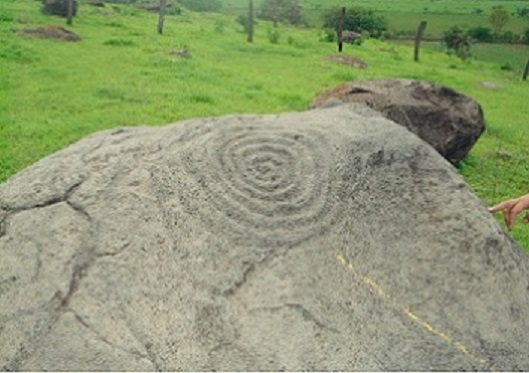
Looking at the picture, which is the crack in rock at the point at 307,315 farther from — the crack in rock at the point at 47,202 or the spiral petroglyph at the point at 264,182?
the crack in rock at the point at 47,202

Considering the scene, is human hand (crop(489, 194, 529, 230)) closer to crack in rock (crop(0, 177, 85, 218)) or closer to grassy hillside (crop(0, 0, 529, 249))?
crack in rock (crop(0, 177, 85, 218))

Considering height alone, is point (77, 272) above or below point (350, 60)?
above

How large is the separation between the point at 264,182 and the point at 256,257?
501mm

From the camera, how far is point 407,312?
3.88 metres

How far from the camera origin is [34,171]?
4391 mm

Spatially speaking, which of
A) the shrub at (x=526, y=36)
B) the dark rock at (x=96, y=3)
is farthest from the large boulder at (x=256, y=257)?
the shrub at (x=526, y=36)

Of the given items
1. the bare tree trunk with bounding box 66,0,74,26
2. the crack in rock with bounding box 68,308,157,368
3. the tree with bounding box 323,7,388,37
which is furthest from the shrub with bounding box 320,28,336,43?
the crack in rock with bounding box 68,308,157,368

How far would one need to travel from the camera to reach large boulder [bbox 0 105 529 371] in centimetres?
351

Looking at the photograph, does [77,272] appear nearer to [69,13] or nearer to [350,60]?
[350,60]

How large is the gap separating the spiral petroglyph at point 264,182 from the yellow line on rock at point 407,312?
0.25 m

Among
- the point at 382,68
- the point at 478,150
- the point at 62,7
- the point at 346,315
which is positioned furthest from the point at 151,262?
the point at 62,7

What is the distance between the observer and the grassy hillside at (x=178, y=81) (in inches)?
361

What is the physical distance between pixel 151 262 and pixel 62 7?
1580 cm

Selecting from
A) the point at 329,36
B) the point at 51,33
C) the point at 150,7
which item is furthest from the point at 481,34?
the point at 51,33
